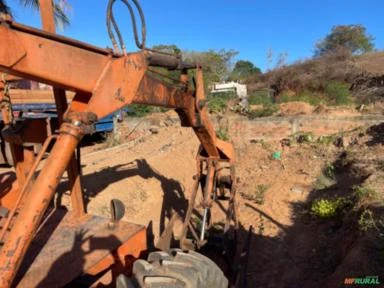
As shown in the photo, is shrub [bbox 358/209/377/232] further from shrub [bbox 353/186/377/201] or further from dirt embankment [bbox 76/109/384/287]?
shrub [bbox 353/186/377/201]

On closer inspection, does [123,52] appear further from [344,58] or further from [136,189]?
[344,58]

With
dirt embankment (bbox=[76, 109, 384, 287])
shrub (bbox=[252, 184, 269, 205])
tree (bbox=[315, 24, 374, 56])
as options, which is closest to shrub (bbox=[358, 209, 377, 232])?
dirt embankment (bbox=[76, 109, 384, 287])

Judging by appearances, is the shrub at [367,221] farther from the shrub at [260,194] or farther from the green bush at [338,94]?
the green bush at [338,94]

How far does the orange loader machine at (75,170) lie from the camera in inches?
73.0

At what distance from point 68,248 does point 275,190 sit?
646 centimetres

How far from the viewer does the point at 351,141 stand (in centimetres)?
1051

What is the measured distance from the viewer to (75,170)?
3.46 m

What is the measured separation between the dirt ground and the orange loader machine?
2400mm

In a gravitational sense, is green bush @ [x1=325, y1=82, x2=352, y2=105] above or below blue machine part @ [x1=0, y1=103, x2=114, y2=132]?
above

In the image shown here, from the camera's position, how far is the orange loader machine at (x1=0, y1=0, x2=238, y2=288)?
1.86 meters

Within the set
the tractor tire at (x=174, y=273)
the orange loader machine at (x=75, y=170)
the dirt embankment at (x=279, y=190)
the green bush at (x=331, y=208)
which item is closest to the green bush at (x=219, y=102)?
the dirt embankment at (x=279, y=190)

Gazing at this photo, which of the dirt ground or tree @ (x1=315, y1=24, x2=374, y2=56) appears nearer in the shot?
the dirt ground

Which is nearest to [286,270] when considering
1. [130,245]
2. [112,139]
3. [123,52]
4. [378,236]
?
[378,236]

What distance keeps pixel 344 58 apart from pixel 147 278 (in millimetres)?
26257
